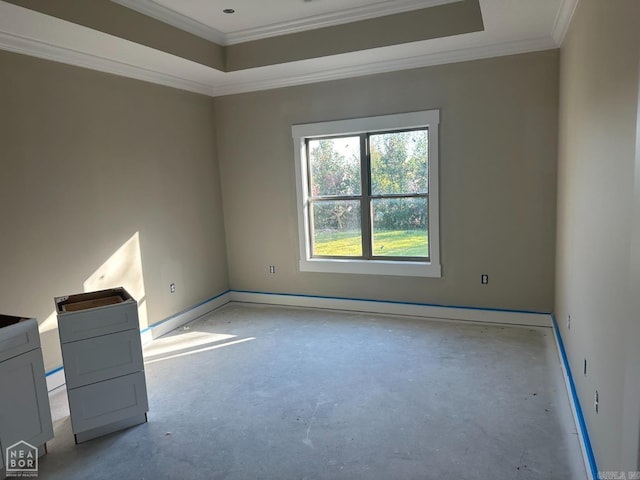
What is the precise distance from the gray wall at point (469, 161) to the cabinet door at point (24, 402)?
3.10m

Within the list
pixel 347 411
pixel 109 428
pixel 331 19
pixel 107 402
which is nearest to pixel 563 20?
pixel 331 19

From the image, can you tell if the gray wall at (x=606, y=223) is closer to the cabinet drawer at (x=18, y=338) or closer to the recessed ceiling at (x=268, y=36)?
the recessed ceiling at (x=268, y=36)

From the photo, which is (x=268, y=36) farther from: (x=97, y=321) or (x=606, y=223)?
(x=606, y=223)

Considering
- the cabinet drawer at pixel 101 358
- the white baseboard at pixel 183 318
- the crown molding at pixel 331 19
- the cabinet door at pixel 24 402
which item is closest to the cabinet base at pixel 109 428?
the cabinet door at pixel 24 402

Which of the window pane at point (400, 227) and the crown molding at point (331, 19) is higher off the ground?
the crown molding at point (331, 19)

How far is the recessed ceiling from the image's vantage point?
3.11 metres

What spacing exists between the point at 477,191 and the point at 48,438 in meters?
3.87

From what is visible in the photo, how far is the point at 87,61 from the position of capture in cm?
371

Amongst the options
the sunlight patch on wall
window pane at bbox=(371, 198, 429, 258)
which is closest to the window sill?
window pane at bbox=(371, 198, 429, 258)

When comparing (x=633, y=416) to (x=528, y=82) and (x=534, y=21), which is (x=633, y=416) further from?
(x=528, y=82)

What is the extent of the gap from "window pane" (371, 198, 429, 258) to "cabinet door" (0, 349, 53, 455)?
3.33 metres

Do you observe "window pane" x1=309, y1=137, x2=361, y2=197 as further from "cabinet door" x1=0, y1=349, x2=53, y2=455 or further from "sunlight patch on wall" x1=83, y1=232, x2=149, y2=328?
"cabinet door" x1=0, y1=349, x2=53, y2=455

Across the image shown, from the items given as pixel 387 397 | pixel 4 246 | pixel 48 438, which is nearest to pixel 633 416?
pixel 387 397

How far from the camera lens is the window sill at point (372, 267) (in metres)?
4.66
